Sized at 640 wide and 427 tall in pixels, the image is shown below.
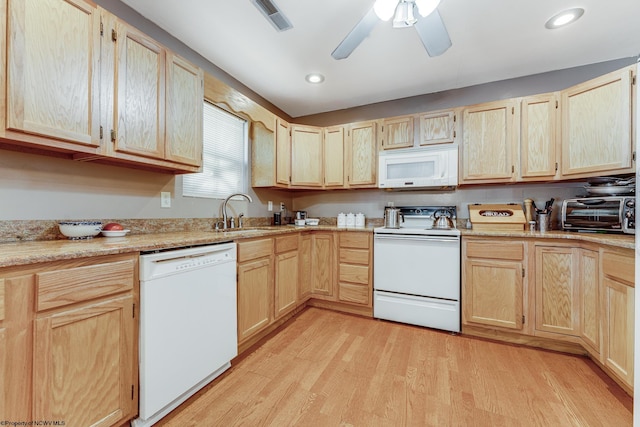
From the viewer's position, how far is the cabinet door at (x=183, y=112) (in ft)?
5.67

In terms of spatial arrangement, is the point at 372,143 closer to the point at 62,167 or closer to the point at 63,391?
the point at 62,167

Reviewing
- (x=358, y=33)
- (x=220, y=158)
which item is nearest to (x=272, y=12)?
(x=358, y=33)

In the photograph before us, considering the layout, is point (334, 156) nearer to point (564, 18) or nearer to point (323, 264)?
point (323, 264)

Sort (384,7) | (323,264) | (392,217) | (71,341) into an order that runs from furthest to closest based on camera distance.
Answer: (392,217)
(323,264)
(384,7)
(71,341)

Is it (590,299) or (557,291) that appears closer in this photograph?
(590,299)

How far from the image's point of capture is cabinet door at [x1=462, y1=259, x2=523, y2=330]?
209 centimetres

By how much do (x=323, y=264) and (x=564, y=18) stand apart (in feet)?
9.24

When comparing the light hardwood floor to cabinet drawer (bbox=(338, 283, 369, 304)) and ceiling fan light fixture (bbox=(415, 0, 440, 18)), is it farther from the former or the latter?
ceiling fan light fixture (bbox=(415, 0, 440, 18))

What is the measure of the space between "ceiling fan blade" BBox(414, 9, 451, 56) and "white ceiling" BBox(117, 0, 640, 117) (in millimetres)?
273

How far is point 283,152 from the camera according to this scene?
307 cm

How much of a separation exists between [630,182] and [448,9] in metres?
1.92

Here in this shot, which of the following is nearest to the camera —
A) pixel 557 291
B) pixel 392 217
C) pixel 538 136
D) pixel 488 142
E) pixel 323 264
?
pixel 557 291

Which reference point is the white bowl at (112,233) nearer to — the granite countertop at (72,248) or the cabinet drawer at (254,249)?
the granite countertop at (72,248)

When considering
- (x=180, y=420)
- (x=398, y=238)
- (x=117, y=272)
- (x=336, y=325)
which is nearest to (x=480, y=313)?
(x=398, y=238)
